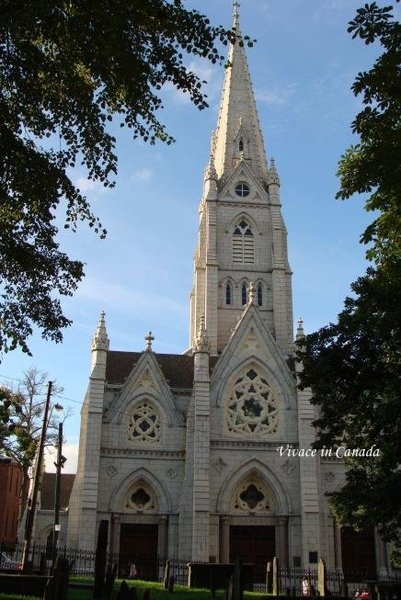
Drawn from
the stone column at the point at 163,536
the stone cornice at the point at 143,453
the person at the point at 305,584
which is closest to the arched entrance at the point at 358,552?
the person at the point at 305,584

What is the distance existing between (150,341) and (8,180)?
24.5 metres

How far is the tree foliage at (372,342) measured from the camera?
12102mm

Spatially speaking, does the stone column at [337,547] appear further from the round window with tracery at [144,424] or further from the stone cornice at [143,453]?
the round window with tracery at [144,424]

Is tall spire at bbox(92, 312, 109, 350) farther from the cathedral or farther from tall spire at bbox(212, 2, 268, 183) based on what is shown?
tall spire at bbox(212, 2, 268, 183)

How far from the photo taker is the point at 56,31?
35.9ft

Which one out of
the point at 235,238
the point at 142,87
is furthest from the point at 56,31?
the point at 235,238

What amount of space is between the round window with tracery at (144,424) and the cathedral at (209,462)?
2.1 inches

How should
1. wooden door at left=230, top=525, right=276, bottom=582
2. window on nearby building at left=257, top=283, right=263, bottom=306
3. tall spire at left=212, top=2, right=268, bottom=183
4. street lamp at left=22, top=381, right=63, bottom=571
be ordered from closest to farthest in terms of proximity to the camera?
street lamp at left=22, top=381, right=63, bottom=571 → wooden door at left=230, top=525, right=276, bottom=582 → window on nearby building at left=257, top=283, right=263, bottom=306 → tall spire at left=212, top=2, right=268, bottom=183

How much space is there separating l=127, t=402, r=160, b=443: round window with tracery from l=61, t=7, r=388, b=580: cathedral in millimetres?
54

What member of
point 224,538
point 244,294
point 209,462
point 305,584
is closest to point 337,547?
point 224,538

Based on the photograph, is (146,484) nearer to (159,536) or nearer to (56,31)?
(159,536)

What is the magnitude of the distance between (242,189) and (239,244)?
4.55m

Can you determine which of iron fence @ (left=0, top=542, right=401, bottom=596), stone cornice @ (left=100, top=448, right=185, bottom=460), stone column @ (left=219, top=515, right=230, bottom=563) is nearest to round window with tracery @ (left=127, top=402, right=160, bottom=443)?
stone cornice @ (left=100, top=448, right=185, bottom=460)

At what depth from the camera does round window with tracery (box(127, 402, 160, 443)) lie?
3419 cm
